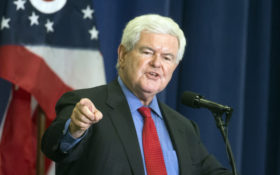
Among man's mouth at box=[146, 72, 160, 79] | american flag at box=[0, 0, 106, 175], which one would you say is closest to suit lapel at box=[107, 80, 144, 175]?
man's mouth at box=[146, 72, 160, 79]

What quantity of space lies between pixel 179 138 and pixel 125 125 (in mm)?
303

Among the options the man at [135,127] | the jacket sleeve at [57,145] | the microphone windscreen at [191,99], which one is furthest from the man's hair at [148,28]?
the jacket sleeve at [57,145]

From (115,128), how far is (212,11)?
1.90 metres

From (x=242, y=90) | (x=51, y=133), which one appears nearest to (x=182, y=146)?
(x=51, y=133)

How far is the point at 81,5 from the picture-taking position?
8.78ft

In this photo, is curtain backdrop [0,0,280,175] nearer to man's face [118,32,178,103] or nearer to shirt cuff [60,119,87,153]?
man's face [118,32,178,103]

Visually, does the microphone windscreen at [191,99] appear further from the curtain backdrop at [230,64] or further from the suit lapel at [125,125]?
the curtain backdrop at [230,64]

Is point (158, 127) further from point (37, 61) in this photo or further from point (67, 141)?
point (37, 61)

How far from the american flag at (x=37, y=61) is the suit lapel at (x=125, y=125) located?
83 centimetres

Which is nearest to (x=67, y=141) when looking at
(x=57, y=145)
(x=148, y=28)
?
(x=57, y=145)

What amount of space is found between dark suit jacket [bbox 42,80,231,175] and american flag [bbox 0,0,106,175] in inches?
31.8

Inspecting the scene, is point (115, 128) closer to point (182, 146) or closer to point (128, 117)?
point (128, 117)

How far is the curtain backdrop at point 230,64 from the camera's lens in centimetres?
310

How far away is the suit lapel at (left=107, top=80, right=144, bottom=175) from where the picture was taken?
162cm
